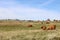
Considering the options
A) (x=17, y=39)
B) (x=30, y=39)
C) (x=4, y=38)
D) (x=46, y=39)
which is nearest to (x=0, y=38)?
(x=4, y=38)

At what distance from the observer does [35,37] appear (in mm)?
27297

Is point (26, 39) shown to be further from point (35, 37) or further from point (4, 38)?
point (4, 38)

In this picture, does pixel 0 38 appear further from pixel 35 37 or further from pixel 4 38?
pixel 35 37

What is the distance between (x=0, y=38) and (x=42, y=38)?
605 centimetres

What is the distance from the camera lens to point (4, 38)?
27.7m

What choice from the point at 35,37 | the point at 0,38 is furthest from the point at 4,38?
the point at 35,37

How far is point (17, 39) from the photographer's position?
26.4 meters

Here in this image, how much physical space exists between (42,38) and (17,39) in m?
3.53

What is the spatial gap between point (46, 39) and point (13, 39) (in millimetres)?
4569

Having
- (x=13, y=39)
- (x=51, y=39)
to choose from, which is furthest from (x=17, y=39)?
(x=51, y=39)

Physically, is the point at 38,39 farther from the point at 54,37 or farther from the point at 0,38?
the point at 0,38

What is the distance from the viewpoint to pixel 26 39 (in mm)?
26688

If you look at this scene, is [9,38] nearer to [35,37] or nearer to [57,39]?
[35,37]

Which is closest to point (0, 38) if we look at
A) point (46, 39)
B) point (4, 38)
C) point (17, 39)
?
point (4, 38)
